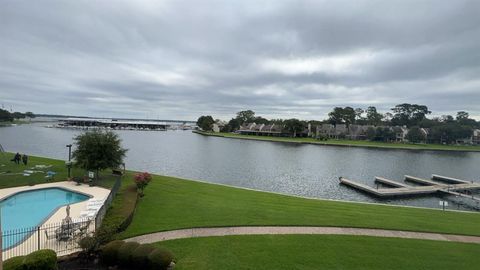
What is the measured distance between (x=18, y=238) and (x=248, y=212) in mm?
11628

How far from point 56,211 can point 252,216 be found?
11.6m

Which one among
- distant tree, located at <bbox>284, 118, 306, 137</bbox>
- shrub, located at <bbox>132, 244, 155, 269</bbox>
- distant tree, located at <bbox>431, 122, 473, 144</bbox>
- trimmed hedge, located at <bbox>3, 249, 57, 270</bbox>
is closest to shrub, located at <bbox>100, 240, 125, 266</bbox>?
shrub, located at <bbox>132, 244, 155, 269</bbox>

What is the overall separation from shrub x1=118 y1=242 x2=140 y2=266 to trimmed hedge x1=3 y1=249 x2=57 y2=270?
2054 mm

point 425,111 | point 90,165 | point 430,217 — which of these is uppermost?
point 425,111

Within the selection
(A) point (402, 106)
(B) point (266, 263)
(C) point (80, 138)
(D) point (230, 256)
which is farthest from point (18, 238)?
(A) point (402, 106)

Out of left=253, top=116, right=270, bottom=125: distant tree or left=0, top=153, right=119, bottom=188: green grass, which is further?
left=253, top=116, right=270, bottom=125: distant tree

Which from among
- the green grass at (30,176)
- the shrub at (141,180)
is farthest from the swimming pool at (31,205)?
the shrub at (141,180)

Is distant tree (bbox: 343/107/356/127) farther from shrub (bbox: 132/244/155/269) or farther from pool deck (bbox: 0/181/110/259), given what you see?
shrub (bbox: 132/244/155/269)

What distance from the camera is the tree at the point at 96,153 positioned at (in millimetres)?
27062

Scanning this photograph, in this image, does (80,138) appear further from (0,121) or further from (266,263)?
(0,121)

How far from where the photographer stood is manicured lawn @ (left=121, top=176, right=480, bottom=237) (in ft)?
53.5

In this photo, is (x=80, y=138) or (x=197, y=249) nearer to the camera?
(x=197, y=249)

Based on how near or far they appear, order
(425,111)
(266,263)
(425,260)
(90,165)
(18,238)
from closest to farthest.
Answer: (266,263) < (425,260) < (18,238) < (90,165) < (425,111)

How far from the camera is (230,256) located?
12.1 meters
